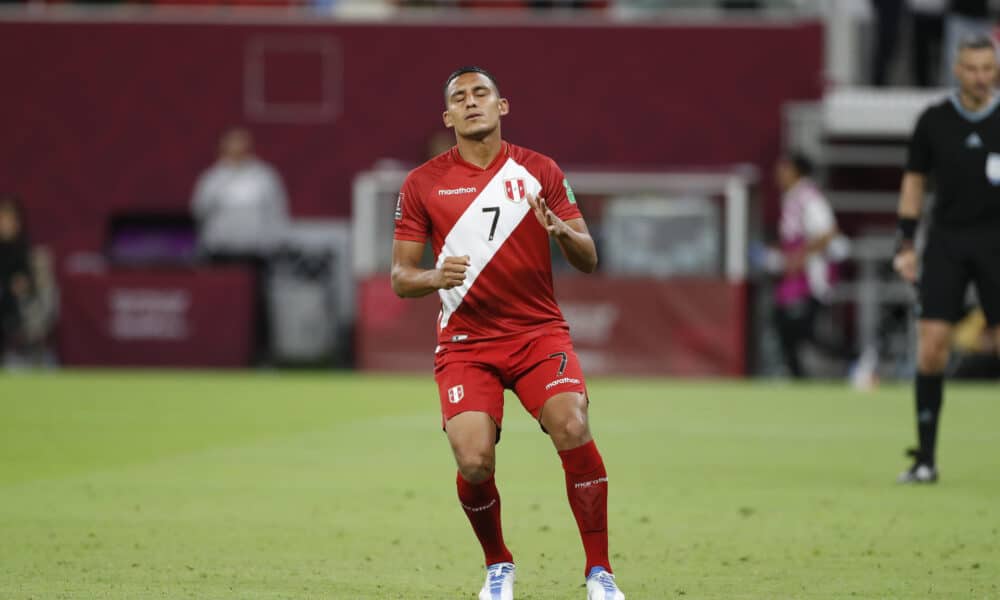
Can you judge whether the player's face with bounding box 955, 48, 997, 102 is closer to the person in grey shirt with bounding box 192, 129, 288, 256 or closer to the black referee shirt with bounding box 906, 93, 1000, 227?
the black referee shirt with bounding box 906, 93, 1000, 227

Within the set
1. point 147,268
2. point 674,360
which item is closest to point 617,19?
point 674,360

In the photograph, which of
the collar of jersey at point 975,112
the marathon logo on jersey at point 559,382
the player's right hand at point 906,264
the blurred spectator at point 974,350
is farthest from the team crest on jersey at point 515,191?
the blurred spectator at point 974,350

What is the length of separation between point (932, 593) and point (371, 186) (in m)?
15.1

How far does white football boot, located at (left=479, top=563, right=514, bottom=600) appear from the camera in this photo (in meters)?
5.95

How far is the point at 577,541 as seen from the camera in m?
7.54

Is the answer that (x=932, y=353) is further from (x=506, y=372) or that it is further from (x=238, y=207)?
(x=238, y=207)

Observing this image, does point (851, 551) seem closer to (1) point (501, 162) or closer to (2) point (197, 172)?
(1) point (501, 162)

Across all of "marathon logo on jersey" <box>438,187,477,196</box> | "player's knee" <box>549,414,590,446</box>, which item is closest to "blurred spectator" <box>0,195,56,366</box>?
"marathon logo on jersey" <box>438,187,477,196</box>

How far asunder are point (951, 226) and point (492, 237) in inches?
173

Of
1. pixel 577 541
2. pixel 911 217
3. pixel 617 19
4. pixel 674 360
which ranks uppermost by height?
pixel 617 19

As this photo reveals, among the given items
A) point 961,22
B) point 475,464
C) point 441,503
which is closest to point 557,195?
point 475,464

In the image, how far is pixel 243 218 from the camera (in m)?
20.5

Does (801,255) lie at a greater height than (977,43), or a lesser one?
lesser

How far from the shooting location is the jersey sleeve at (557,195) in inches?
248
